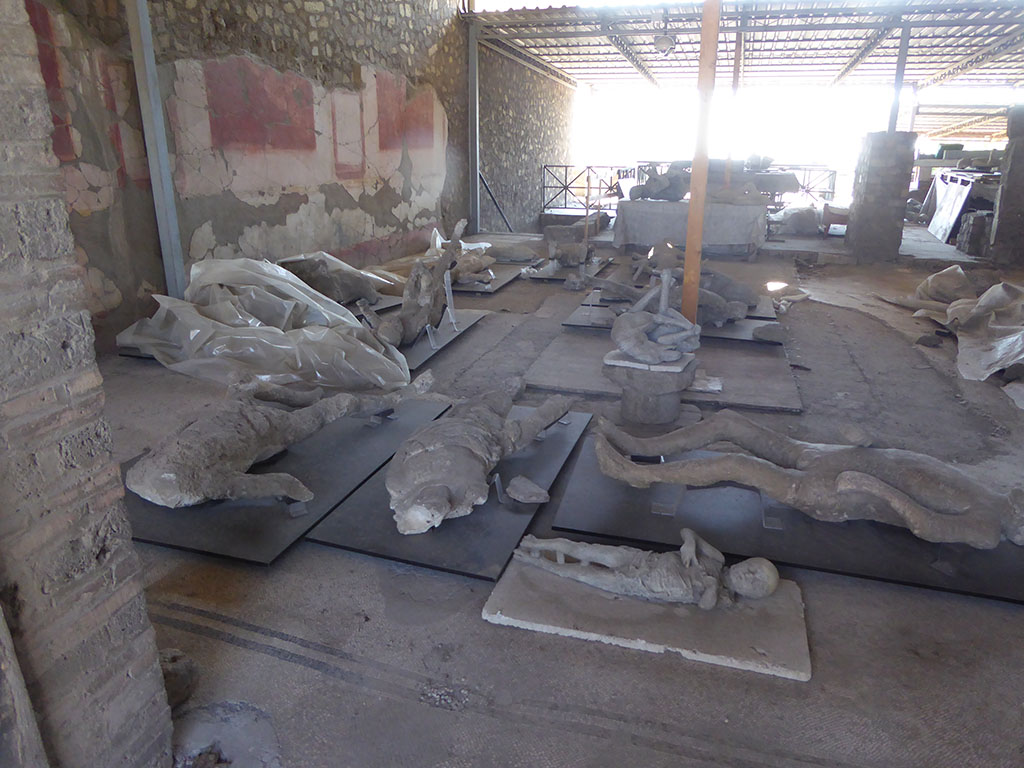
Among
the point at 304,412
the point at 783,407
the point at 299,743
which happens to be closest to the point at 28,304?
the point at 299,743

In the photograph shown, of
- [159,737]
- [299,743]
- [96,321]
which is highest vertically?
[96,321]

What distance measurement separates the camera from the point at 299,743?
6.50ft

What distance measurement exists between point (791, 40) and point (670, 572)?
13396 mm

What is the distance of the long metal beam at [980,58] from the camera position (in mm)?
12002

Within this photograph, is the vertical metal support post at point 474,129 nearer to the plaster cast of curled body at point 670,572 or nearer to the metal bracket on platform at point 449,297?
the metal bracket on platform at point 449,297

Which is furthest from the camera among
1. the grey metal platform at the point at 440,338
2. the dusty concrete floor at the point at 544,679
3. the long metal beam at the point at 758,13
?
the long metal beam at the point at 758,13

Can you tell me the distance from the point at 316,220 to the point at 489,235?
16.2ft

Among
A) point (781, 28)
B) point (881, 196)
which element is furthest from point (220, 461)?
point (781, 28)

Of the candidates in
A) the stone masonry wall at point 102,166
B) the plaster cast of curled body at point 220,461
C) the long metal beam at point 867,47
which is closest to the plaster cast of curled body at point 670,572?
the plaster cast of curled body at point 220,461

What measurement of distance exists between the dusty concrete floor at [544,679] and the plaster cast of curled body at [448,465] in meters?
0.20

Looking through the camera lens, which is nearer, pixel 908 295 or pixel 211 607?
pixel 211 607

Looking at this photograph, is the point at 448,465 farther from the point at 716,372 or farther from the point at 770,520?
the point at 716,372

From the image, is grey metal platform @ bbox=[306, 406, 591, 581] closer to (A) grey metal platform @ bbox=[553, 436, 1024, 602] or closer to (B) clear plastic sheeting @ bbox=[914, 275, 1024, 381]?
(A) grey metal platform @ bbox=[553, 436, 1024, 602]

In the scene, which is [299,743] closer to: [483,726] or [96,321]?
[483,726]
